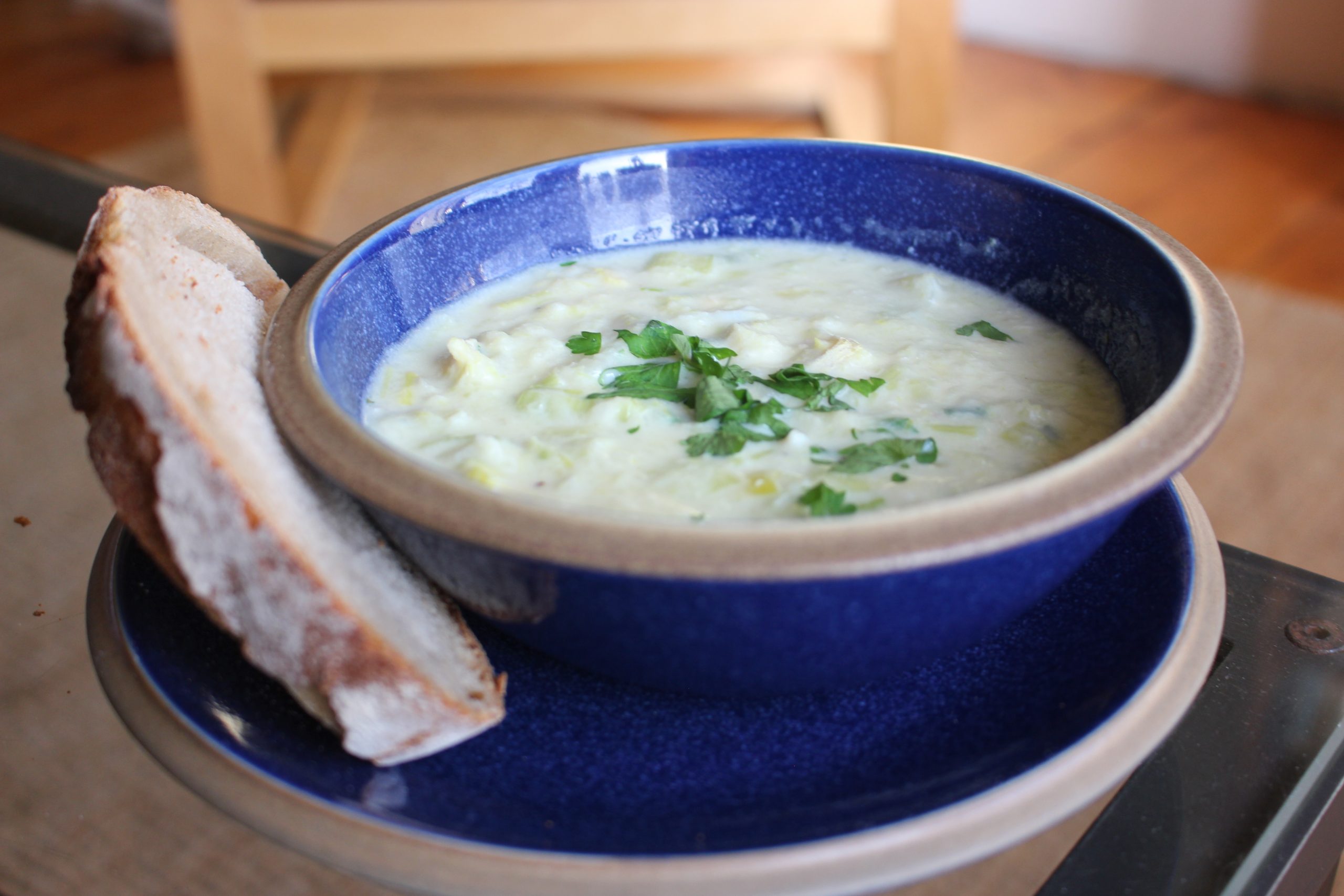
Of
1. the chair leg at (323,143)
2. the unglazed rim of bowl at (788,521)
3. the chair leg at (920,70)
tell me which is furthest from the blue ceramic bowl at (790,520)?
the chair leg at (323,143)

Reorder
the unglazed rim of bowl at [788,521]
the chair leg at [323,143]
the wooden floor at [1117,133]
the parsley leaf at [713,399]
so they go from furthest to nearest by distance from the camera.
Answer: the chair leg at [323,143] < the wooden floor at [1117,133] < the parsley leaf at [713,399] < the unglazed rim of bowl at [788,521]

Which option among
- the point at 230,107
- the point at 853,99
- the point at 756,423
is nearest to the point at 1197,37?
the point at 853,99

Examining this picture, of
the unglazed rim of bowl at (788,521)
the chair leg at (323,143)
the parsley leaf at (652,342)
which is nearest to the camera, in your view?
the unglazed rim of bowl at (788,521)

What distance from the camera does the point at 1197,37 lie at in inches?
151

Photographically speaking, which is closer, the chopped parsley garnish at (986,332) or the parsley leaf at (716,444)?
the parsley leaf at (716,444)

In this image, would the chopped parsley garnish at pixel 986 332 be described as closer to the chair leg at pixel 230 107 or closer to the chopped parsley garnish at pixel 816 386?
the chopped parsley garnish at pixel 816 386

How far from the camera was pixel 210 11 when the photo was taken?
2.82m

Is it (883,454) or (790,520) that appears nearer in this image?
(790,520)

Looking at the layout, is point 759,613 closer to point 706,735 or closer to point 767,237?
point 706,735

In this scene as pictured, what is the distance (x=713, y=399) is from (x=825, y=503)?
148mm

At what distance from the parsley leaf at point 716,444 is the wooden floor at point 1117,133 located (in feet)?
7.68

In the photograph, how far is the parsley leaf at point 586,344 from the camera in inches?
38.2

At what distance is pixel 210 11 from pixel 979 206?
2.32 m

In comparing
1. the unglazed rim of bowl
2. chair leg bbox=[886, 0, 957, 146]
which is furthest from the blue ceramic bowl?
chair leg bbox=[886, 0, 957, 146]
